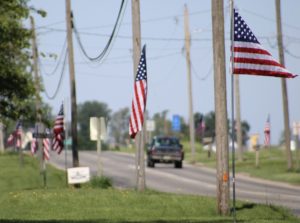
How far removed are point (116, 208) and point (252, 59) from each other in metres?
6.86

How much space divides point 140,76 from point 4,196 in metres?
7.32

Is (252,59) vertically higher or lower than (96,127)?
higher

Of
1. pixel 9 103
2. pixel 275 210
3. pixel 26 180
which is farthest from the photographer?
pixel 26 180

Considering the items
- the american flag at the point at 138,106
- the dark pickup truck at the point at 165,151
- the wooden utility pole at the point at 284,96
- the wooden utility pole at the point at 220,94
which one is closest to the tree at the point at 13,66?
the american flag at the point at 138,106

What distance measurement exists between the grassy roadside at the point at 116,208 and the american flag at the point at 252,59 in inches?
134

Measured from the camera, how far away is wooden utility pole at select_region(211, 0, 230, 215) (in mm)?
23844

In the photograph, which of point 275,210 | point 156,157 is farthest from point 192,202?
point 156,157

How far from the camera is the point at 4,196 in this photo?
3170cm

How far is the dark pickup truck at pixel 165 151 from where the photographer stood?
60188mm

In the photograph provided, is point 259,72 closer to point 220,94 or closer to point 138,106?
point 220,94

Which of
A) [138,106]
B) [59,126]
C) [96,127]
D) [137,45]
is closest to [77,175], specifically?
[96,127]

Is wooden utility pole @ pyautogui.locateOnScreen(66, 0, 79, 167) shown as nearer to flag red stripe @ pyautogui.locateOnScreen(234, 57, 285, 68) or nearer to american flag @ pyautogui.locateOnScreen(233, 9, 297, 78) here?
american flag @ pyautogui.locateOnScreen(233, 9, 297, 78)

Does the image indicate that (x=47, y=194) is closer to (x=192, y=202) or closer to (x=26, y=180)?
(x=192, y=202)

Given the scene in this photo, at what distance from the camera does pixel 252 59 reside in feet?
72.8
